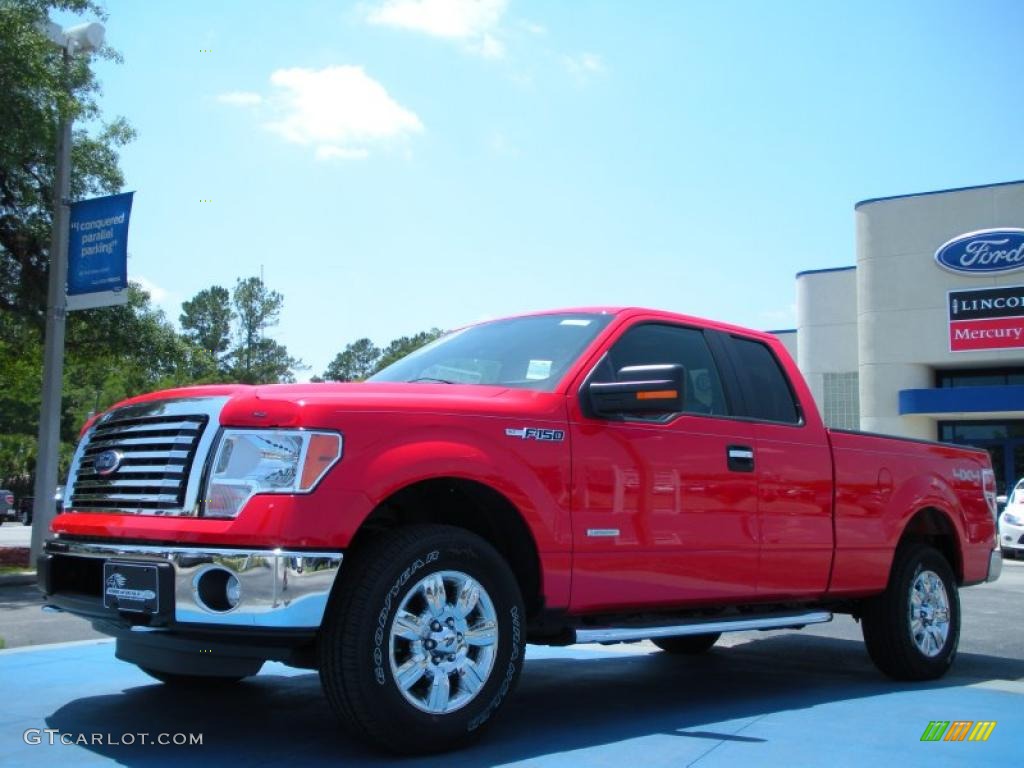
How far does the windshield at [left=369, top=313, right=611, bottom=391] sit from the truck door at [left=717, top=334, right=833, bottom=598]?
1139mm

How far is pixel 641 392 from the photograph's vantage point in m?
4.83

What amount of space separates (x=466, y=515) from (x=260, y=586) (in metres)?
1.14

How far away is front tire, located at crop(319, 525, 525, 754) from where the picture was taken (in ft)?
13.3

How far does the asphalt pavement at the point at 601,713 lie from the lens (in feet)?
14.5

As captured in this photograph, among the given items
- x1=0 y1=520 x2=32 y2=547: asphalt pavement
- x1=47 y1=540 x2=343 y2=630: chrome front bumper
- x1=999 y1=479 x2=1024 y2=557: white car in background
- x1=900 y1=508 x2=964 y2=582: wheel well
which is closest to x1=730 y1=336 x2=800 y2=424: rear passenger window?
x1=900 y1=508 x2=964 y2=582: wheel well

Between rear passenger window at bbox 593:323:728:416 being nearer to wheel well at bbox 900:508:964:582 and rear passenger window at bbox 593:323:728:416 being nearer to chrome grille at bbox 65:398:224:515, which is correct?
wheel well at bbox 900:508:964:582

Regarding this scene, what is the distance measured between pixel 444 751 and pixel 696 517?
177 cm

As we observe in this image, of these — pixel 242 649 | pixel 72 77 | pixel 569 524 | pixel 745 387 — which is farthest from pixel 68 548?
pixel 72 77

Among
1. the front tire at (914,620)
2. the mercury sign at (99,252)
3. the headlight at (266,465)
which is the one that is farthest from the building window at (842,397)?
the headlight at (266,465)

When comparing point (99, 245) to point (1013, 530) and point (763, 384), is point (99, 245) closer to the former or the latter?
point (763, 384)

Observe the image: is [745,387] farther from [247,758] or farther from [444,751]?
[247,758]

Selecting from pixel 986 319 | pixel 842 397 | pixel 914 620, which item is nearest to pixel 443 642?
pixel 914 620

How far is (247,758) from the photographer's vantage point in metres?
4.30

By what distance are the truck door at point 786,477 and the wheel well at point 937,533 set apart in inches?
41.8
